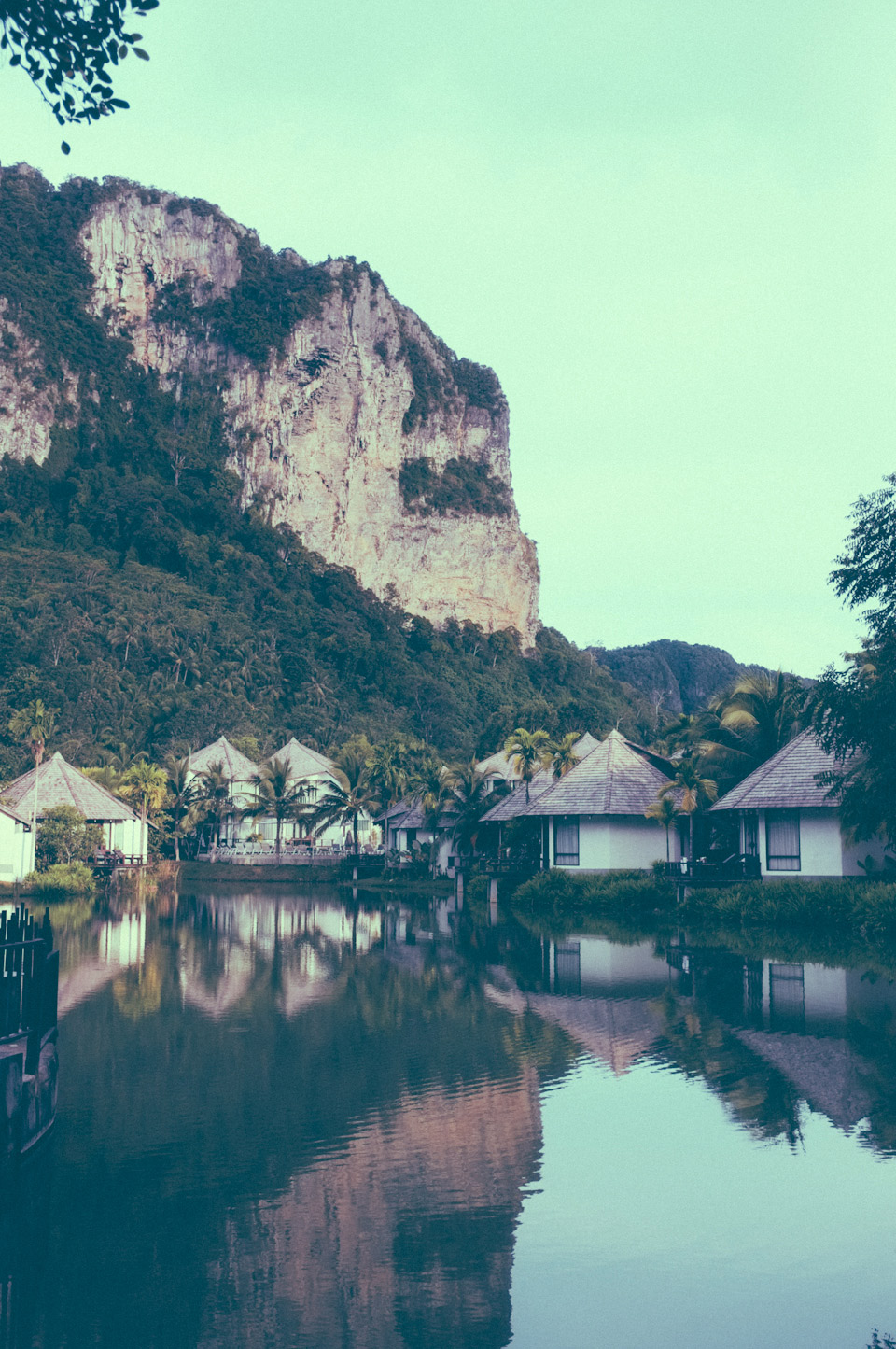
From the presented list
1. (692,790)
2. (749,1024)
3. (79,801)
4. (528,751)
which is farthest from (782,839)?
(79,801)

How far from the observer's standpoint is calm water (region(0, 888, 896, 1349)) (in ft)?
21.5

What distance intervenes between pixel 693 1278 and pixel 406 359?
5634 inches

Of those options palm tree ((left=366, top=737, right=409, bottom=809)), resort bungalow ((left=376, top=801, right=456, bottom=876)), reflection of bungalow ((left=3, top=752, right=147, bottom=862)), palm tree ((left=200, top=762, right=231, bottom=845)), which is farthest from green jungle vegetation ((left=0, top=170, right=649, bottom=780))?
reflection of bungalow ((left=3, top=752, right=147, bottom=862))

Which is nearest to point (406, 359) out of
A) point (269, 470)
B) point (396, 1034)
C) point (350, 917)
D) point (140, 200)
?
point (269, 470)

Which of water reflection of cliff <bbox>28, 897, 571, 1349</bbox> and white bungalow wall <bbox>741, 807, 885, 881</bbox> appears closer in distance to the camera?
water reflection of cliff <bbox>28, 897, 571, 1349</bbox>

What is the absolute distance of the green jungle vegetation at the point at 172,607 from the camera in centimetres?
9188

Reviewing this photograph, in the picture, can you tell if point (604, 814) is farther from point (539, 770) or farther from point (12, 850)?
point (12, 850)

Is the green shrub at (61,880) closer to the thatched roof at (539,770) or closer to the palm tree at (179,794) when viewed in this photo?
the thatched roof at (539,770)

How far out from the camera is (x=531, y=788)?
1810 inches

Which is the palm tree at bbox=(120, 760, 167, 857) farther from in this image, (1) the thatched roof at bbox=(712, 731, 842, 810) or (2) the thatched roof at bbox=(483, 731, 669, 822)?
(1) the thatched roof at bbox=(712, 731, 842, 810)

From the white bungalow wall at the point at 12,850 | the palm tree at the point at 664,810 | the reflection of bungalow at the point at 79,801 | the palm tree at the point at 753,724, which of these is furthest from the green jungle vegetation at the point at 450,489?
the palm tree at the point at 664,810

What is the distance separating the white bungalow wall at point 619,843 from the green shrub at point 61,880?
17601 mm

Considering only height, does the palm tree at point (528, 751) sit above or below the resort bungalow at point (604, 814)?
above

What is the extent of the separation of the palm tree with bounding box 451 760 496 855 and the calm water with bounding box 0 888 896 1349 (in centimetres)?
2965
